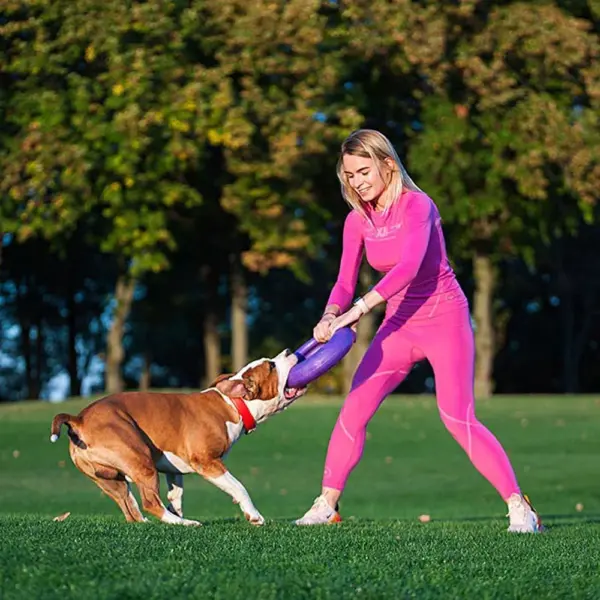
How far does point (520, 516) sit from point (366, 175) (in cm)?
242

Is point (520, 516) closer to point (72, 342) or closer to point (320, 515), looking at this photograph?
point (320, 515)

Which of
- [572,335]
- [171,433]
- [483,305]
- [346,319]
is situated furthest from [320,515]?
[572,335]

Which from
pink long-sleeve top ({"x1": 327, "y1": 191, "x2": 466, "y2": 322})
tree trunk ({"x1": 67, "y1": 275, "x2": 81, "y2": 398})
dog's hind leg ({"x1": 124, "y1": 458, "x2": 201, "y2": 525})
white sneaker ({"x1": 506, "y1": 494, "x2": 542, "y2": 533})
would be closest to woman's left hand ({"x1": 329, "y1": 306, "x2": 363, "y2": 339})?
pink long-sleeve top ({"x1": 327, "y1": 191, "x2": 466, "y2": 322})

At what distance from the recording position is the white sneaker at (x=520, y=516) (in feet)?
29.5

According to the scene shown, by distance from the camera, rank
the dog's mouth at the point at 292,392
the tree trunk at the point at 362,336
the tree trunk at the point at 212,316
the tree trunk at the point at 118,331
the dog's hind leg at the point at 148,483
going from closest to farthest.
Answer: the dog's hind leg at the point at 148,483 → the dog's mouth at the point at 292,392 → the tree trunk at the point at 362,336 → the tree trunk at the point at 118,331 → the tree trunk at the point at 212,316

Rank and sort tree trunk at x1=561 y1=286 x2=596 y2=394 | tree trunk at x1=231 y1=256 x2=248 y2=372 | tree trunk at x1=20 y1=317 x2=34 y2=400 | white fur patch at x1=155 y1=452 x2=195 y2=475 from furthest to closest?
tree trunk at x1=561 y1=286 x2=596 y2=394, tree trunk at x1=20 y1=317 x2=34 y2=400, tree trunk at x1=231 y1=256 x2=248 y2=372, white fur patch at x1=155 y1=452 x2=195 y2=475

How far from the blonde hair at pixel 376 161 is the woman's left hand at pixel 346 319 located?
2.40ft

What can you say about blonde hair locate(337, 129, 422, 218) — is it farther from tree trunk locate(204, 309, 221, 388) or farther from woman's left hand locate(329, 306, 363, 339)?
tree trunk locate(204, 309, 221, 388)

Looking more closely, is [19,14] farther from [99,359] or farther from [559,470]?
[99,359]

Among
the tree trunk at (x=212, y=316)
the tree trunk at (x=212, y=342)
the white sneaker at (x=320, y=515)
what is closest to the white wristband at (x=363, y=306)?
the white sneaker at (x=320, y=515)

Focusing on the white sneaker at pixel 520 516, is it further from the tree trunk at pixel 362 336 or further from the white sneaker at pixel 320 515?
the tree trunk at pixel 362 336

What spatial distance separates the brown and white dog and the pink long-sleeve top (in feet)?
2.69

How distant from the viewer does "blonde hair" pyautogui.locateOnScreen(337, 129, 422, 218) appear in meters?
8.90

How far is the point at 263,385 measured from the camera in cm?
938
